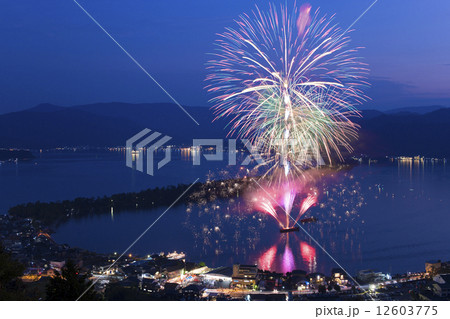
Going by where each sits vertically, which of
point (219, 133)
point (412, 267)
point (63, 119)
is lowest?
point (412, 267)

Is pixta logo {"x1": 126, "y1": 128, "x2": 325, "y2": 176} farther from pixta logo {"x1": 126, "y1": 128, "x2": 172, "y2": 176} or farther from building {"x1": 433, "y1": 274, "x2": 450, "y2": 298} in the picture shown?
building {"x1": 433, "y1": 274, "x2": 450, "y2": 298}

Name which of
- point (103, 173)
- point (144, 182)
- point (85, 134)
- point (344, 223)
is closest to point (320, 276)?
point (344, 223)

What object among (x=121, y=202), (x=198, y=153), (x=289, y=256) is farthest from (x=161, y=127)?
(x=289, y=256)

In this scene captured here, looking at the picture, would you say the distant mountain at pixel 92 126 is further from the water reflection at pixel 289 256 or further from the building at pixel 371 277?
the building at pixel 371 277

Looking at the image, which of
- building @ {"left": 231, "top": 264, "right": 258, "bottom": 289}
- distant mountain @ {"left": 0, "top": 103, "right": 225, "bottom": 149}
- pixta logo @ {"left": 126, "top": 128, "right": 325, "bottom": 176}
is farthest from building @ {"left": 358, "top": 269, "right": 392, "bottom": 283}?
distant mountain @ {"left": 0, "top": 103, "right": 225, "bottom": 149}

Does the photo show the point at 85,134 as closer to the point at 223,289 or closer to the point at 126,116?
the point at 126,116

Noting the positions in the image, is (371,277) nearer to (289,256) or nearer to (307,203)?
(289,256)
